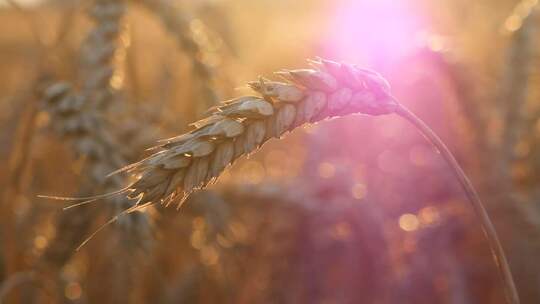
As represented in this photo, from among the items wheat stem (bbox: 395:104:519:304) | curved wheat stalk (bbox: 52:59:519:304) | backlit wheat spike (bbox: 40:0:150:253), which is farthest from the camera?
backlit wheat spike (bbox: 40:0:150:253)

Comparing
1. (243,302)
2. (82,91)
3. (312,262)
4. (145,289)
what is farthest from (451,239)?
(82,91)

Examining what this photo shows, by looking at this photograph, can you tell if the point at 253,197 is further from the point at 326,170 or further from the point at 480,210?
the point at 480,210

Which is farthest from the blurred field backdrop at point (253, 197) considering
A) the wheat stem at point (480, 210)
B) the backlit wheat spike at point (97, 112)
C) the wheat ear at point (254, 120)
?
the wheat stem at point (480, 210)

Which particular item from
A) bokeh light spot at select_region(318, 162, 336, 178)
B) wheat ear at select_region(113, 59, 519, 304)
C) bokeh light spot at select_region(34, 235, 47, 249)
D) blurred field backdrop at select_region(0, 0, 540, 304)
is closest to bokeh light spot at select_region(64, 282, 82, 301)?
blurred field backdrop at select_region(0, 0, 540, 304)

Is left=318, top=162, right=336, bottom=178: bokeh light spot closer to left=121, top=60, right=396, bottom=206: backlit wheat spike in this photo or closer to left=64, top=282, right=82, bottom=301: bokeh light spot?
left=64, top=282, right=82, bottom=301: bokeh light spot

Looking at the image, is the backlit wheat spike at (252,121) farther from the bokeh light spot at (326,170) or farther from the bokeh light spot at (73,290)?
the bokeh light spot at (326,170)

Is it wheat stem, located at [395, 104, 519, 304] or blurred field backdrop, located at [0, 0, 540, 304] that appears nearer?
wheat stem, located at [395, 104, 519, 304]

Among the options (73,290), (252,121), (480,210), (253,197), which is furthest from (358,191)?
(252,121)

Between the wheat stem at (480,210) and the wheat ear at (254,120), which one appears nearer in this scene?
the wheat ear at (254,120)
